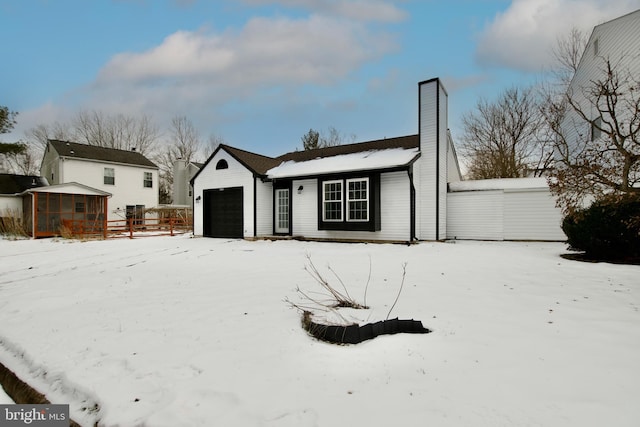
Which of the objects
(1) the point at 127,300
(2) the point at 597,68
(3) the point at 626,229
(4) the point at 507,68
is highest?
(4) the point at 507,68

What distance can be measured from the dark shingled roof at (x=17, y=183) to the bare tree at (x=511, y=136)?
31680 mm

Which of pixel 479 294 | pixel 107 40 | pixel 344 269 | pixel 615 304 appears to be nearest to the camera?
pixel 615 304

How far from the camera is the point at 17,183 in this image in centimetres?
2198

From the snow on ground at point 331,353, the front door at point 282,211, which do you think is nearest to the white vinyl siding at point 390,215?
the front door at point 282,211

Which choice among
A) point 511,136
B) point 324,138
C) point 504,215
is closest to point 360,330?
point 504,215

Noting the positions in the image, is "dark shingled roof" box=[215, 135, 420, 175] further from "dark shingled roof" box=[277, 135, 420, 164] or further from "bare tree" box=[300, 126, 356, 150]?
"bare tree" box=[300, 126, 356, 150]

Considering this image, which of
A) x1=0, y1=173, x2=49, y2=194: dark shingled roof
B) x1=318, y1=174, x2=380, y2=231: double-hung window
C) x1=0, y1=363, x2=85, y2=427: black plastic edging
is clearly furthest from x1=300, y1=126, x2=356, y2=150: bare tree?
x1=0, y1=363, x2=85, y2=427: black plastic edging

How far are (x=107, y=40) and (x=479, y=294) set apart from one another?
1500cm

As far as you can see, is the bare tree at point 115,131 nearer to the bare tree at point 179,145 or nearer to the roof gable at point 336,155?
the bare tree at point 179,145

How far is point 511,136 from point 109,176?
2963cm

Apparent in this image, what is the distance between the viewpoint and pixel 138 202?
25.5 meters

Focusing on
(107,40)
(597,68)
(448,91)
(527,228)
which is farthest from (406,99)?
(107,40)

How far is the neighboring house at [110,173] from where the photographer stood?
22.4m

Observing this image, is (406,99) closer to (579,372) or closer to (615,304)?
(615,304)
